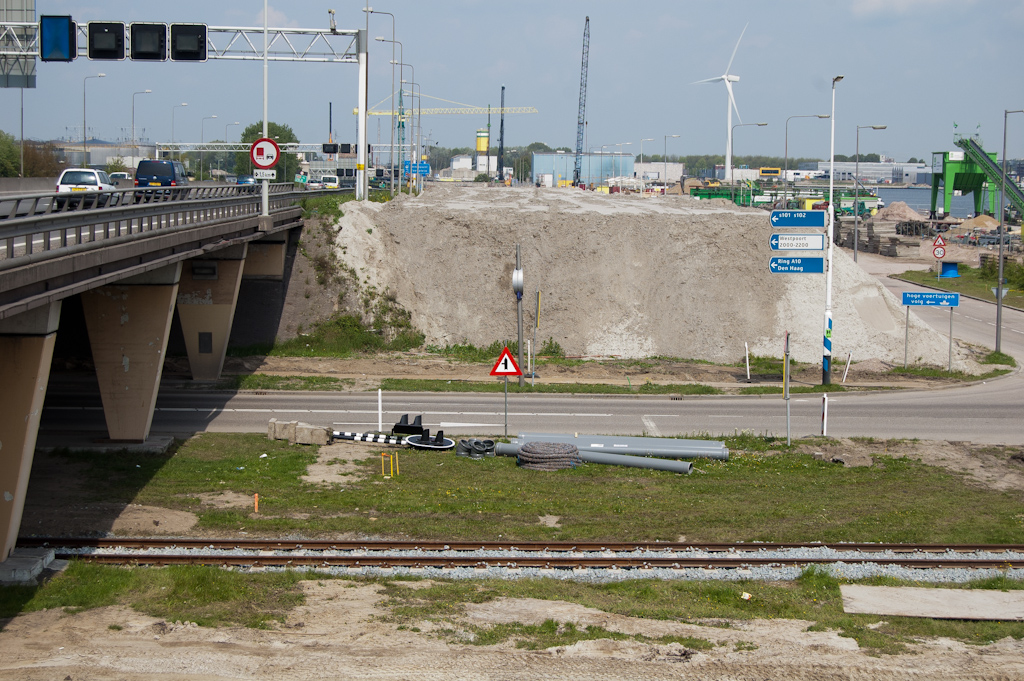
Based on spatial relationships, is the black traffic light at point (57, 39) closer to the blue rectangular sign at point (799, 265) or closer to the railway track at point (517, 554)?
the railway track at point (517, 554)

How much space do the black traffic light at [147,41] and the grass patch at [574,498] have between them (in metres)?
17.2

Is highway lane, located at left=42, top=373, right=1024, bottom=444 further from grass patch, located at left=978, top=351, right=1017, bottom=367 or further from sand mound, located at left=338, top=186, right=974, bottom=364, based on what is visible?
sand mound, located at left=338, top=186, right=974, bottom=364

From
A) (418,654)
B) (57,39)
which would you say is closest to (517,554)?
(418,654)

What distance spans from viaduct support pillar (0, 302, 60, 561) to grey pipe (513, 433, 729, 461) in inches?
474

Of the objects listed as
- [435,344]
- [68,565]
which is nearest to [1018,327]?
[435,344]

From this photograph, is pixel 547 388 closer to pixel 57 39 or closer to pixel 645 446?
pixel 645 446

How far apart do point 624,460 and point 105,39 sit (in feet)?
83.8

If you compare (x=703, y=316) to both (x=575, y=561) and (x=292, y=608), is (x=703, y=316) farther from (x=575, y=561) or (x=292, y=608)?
(x=292, y=608)

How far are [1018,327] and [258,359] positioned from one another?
136 feet

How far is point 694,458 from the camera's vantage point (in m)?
22.0

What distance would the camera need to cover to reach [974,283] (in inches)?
2648

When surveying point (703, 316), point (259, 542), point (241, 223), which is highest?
point (241, 223)

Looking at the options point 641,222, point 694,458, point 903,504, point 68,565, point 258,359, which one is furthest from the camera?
point 641,222

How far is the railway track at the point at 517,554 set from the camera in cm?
1492
